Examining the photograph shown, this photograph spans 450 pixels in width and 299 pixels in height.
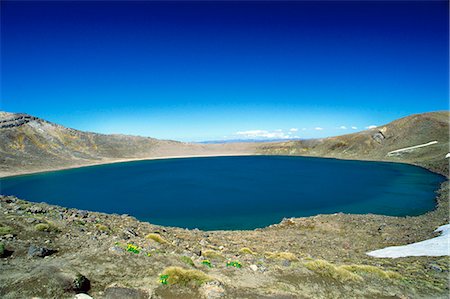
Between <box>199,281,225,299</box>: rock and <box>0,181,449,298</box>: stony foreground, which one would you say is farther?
<box>199,281,225,299</box>: rock

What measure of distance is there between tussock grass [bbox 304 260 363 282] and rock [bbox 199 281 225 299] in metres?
5.53

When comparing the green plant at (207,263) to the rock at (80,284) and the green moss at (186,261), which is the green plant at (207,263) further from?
the rock at (80,284)

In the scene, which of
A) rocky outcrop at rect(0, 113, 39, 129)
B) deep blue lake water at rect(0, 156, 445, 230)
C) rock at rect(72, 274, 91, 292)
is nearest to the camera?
rock at rect(72, 274, 91, 292)

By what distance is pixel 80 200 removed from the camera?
171 feet

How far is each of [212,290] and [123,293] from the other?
3189mm

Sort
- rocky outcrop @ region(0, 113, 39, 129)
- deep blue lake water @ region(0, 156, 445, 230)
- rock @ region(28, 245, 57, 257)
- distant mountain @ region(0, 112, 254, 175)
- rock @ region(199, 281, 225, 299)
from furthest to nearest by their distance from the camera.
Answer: rocky outcrop @ region(0, 113, 39, 129)
distant mountain @ region(0, 112, 254, 175)
deep blue lake water @ region(0, 156, 445, 230)
rock @ region(28, 245, 57, 257)
rock @ region(199, 281, 225, 299)

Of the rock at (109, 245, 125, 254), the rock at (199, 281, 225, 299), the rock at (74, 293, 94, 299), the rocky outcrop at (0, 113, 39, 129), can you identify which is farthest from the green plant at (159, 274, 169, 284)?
the rocky outcrop at (0, 113, 39, 129)

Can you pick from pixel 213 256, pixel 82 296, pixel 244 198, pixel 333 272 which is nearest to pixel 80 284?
pixel 82 296

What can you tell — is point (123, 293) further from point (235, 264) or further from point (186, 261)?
point (235, 264)

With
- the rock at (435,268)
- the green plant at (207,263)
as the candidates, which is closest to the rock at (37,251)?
the green plant at (207,263)

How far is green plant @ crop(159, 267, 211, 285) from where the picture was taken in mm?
10727

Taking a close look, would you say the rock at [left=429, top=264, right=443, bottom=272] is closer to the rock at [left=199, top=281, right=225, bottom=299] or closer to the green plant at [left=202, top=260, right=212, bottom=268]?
the green plant at [left=202, top=260, right=212, bottom=268]

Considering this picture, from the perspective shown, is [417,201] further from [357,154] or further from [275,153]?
[275,153]

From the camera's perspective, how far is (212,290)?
10359 millimetres
